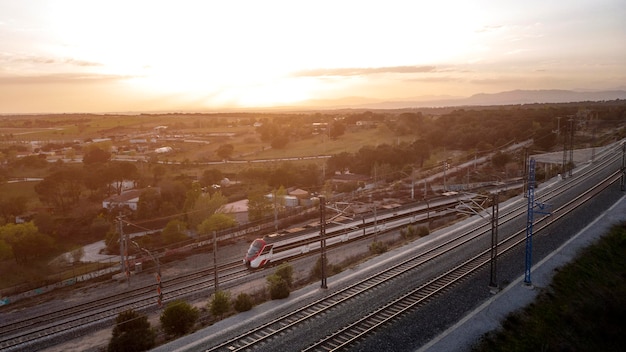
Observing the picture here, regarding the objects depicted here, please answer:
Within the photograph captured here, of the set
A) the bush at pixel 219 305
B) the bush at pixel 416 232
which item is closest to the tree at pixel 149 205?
the bush at pixel 416 232

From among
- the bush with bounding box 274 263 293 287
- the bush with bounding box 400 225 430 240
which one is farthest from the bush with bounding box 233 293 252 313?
the bush with bounding box 400 225 430 240

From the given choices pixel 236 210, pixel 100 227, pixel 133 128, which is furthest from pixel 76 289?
pixel 133 128

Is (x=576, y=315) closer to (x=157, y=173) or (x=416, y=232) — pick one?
(x=416, y=232)

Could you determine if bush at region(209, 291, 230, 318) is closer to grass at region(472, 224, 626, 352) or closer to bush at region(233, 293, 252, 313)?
bush at region(233, 293, 252, 313)

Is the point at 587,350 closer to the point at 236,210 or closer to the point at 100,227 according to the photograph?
the point at 236,210

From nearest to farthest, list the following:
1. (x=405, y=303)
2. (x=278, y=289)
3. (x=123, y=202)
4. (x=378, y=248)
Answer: (x=405, y=303), (x=278, y=289), (x=378, y=248), (x=123, y=202)

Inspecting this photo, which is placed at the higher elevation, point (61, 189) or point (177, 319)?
point (61, 189)

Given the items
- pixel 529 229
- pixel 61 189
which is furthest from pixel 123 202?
pixel 529 229
